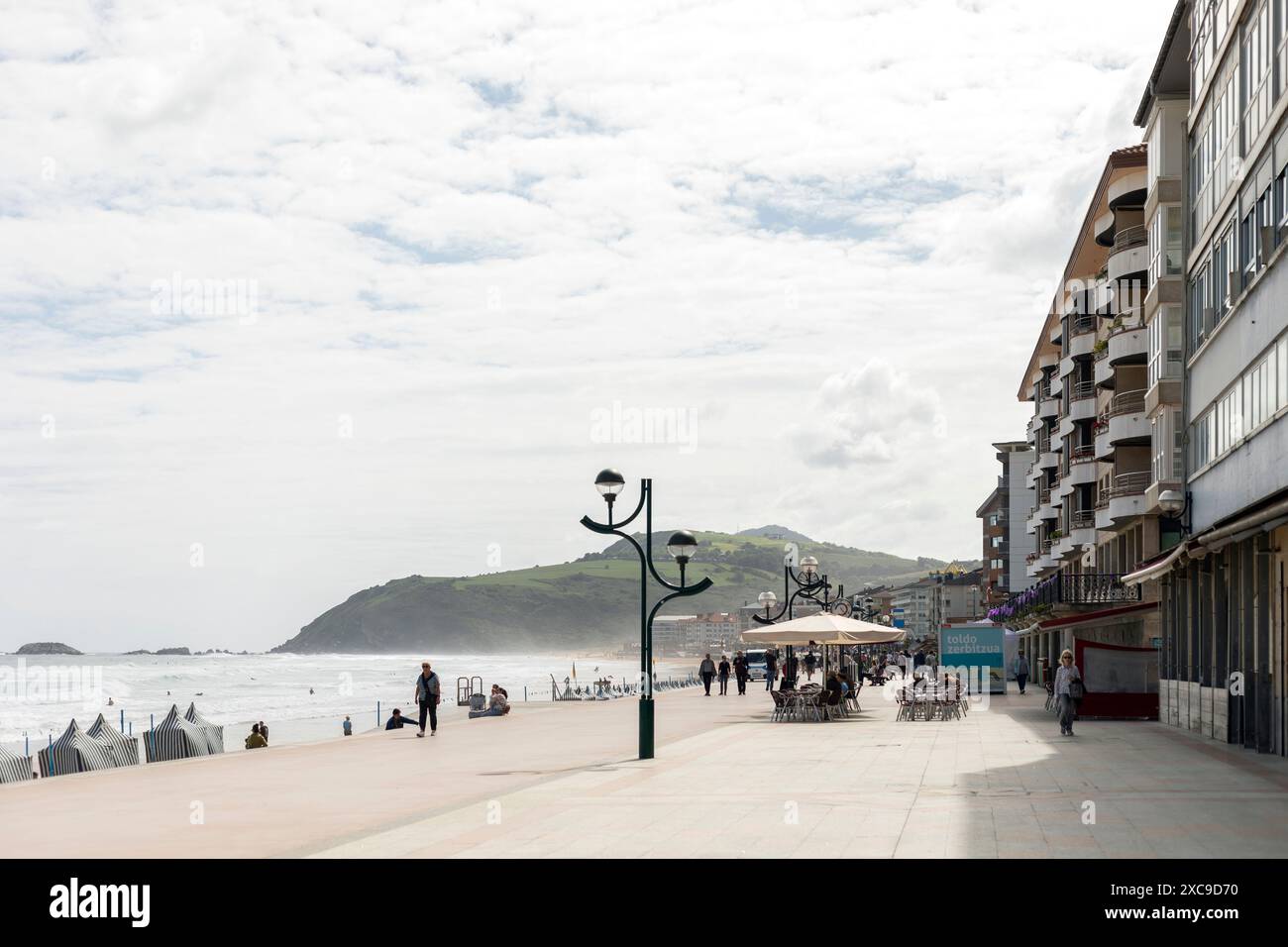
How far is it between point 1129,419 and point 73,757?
1442 inches

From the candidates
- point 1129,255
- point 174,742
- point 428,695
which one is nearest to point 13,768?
point 174,742

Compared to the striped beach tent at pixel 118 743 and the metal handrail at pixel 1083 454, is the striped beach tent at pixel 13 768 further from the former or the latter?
the metal handrail at pixel 1083 454

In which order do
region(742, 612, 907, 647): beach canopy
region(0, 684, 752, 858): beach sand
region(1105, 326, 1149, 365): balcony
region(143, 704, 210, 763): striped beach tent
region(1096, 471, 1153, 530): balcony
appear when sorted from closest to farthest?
→ region(0, 684, 752, 858): beach sand, region(143, 704, 210, 763): striped beach tent, region(742, 612, 907, 647): beach canopy, region(1096, 471, 1153, 530): balcony, region(1105, 326, 1149, 365): balcony

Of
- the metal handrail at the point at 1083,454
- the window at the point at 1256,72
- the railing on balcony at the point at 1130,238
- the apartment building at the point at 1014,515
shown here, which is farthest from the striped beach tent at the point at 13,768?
the apartment building at the point at 1014,515

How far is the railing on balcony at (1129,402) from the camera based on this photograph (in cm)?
4995

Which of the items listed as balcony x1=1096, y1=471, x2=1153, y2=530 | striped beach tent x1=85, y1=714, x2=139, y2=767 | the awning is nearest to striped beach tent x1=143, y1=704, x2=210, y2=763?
striped beach tent x1=85, y1=714, x2=139, y2=767

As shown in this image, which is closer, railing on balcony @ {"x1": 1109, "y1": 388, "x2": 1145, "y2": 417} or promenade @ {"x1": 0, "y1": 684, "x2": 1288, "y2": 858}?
promenade @ {"x1": 0, "y1": 684, "x2": 1288, "y2": 858}

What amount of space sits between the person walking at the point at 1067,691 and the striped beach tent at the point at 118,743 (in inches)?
653

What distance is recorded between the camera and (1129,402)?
5019cm

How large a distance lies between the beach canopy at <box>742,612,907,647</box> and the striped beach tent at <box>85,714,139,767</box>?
43.0ft

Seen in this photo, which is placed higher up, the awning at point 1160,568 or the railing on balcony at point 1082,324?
the railing on balcony at point 1082,324

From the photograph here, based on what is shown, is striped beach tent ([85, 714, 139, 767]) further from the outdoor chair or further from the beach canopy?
the outdoor chair

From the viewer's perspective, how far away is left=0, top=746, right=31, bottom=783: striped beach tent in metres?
22.8
